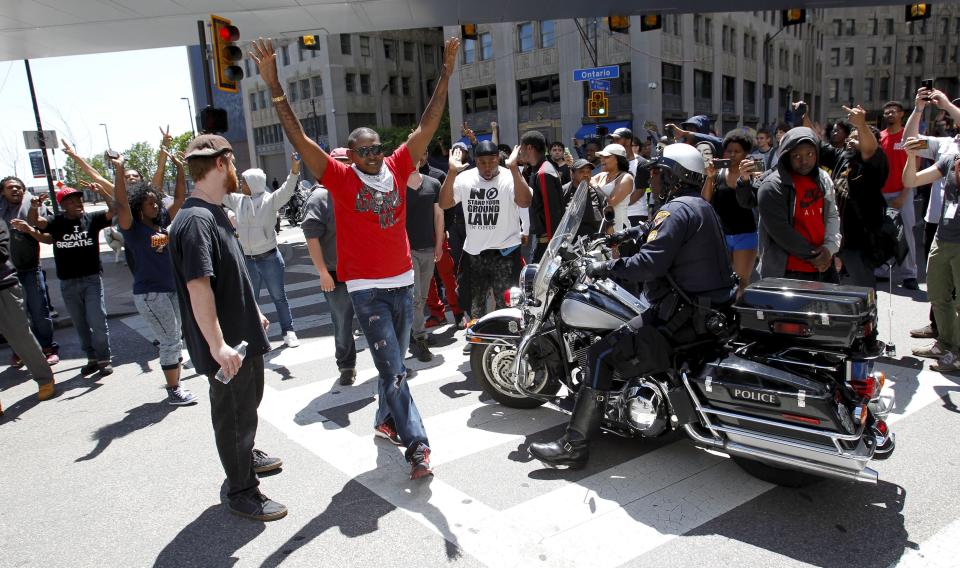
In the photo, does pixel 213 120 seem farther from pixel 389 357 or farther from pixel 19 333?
pixel 389 357

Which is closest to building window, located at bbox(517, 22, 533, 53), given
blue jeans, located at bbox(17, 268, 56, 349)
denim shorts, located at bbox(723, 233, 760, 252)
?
blue jeans, located at bbox(17, 268, 56, 349)

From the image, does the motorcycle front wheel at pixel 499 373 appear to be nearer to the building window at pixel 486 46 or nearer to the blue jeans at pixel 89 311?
the blue jeans at pixel 89 311

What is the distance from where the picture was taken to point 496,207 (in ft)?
19.5

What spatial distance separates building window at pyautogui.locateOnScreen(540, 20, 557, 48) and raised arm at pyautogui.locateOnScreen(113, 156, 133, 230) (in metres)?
33.9

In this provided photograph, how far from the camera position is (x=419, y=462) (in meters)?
3.82

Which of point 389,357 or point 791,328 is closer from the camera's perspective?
point 791,328

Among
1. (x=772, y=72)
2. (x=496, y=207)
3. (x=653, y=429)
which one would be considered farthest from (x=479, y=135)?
(x=653, y=429)

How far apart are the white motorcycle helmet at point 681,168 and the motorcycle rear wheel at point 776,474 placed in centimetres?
161

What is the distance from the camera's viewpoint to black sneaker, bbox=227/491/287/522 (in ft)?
11.5

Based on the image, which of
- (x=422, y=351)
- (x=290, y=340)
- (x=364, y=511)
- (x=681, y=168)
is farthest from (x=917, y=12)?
(x=364, y=511)

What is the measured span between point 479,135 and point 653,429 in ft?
129

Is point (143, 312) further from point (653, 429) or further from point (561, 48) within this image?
point (561, 48)

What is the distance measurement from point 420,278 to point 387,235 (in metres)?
2.72

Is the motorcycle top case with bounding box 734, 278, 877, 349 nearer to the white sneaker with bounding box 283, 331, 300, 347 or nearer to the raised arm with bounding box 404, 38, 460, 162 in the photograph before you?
the raised arm with bounding box 404, 38, 460, 162
